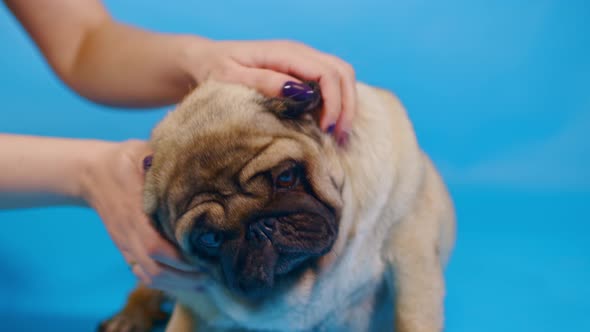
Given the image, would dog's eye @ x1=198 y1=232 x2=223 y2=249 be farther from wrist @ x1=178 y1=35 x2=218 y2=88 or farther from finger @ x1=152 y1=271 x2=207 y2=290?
wrist @ x1=178 y1=35 x2=218 y2=88

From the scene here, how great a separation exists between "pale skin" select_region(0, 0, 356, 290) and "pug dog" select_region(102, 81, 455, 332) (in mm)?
50

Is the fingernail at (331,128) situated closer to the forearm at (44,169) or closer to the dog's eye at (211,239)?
the dog's eye at (211,239)

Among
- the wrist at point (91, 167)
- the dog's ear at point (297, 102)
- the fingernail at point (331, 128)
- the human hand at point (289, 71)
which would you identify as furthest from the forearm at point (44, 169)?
the fingernail at point (331, 128)

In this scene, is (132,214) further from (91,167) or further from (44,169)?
(44,169)

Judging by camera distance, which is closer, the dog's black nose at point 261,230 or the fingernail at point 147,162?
the dog's black nose at point 261,230

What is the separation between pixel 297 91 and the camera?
61.3 inches

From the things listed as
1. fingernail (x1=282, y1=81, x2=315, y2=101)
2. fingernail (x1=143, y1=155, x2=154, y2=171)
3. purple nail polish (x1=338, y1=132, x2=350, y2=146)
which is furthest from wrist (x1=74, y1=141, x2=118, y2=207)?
purple nail polish (x1=338, y1=132, x2=350, y2=146)

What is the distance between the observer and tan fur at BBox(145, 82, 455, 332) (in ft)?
4.95

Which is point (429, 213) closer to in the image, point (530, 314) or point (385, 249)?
point (385, 249)

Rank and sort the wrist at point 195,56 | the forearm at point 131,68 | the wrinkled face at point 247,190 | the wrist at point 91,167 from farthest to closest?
the forearm at point 131,68, the wrist at point 195,56, the wrist at point 91,167, the wrinkled face at point 247,190

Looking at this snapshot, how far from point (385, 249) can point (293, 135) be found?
478 mm

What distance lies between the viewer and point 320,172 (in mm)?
1513

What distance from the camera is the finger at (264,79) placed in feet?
5.25

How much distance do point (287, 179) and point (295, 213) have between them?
92 mm
